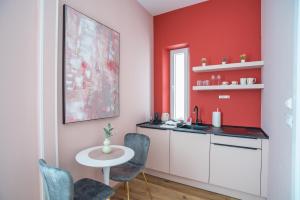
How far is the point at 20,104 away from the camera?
1214mm

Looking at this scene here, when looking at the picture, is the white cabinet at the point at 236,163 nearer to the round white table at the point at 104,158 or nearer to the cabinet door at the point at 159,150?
the cabinet door at the point at 159,150

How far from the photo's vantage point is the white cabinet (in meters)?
1.84

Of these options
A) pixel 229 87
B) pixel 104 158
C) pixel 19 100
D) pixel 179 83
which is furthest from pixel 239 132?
pixel 19 100

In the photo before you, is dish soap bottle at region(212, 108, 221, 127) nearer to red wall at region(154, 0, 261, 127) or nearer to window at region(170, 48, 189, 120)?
red wall at region(154, 0, 261, 127)

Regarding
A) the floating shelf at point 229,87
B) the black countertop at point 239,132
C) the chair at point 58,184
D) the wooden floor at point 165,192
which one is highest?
the floating shelf at point 229,87

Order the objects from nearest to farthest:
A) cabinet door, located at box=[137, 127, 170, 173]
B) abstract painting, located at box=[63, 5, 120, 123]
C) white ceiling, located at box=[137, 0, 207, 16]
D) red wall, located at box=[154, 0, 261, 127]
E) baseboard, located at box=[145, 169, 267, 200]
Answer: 1. abstract painting, located at box=[63, 5, 120, 123]
2. baseboard, located at box=[145, 169, 267, 200]
3. red wall, located at box=[154, 0, 261, 127]
4. cabinet door, located at box=[137, 127, 170, 173]
5. white ceiling, located at box=[137, 0, 207, 16]

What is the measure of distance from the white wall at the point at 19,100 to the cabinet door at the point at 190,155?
5.70ft

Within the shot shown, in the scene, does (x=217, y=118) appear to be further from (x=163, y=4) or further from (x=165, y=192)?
(x=163, y=4)

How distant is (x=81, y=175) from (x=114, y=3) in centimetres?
234

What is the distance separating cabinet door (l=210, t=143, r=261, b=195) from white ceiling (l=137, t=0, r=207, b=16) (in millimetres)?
2462

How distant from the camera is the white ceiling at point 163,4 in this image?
2.65m

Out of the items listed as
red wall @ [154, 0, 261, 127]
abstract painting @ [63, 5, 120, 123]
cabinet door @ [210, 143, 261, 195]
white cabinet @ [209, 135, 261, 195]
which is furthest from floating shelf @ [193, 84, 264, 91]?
abstract painting @ [63, 5, 120, 123]

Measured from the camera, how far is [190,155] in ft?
7.31

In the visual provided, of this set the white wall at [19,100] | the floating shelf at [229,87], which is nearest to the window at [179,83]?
the floating shelf at [229,87]
